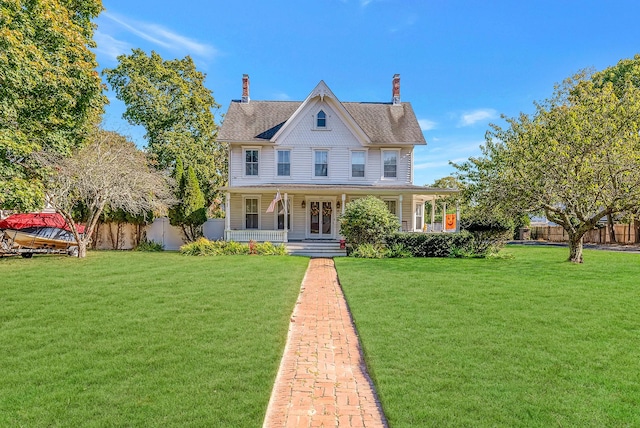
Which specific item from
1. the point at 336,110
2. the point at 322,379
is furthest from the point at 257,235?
the point at 322,379

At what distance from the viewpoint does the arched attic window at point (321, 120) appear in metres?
21.0

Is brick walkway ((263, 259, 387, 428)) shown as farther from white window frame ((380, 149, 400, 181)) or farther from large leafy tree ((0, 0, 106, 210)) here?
white window frame ((380, 149, 400, 181))

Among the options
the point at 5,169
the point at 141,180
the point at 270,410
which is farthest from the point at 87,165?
the point at 270,410

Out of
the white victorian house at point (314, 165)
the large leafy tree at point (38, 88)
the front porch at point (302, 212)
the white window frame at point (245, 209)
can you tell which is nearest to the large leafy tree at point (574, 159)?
the front porch at point (302, 212)

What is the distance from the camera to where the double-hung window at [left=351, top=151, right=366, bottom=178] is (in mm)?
21219

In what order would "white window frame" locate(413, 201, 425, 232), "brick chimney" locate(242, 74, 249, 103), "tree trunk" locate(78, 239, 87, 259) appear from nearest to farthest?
"tree trunk" locate(78, 239, 87, 259), "white window frame" locate(413, 201, 425, 232), "brick chimney" locate(242, 74, 249, 103)

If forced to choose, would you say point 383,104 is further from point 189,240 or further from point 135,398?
point 135,398

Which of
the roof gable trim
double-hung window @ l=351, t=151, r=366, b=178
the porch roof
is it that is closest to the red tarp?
the porch roof

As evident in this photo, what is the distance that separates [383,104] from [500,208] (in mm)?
11964

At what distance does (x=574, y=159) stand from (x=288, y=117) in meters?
15.7

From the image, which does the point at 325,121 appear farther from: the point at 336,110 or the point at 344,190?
the point at 344,190

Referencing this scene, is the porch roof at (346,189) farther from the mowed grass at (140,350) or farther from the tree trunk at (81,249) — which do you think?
the mowed grass at (140,350)

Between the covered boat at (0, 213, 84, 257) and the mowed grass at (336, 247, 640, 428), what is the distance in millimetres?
14425

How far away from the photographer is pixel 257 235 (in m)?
19.2
